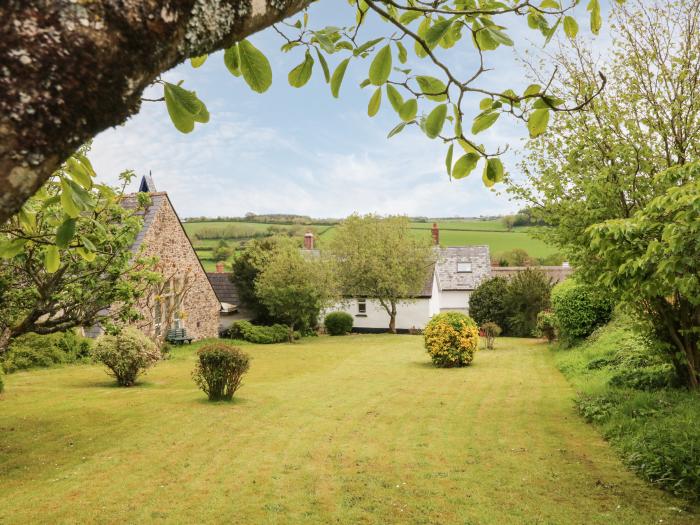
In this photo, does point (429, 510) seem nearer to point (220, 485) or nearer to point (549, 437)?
point (220, 485)

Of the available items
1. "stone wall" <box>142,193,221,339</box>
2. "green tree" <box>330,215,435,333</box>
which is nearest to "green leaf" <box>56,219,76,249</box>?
"stone wall" <box>142,193,221,339</box>

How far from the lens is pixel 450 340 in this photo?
64.8 feet

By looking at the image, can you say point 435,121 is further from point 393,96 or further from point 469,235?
point 469,235

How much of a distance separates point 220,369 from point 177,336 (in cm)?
1569

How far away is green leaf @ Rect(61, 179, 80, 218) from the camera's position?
1.46 meters

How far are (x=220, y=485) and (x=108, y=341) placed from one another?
9403mm

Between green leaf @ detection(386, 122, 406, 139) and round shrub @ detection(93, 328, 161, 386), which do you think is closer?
green leaf @ detection(386, 122, 406, 139)

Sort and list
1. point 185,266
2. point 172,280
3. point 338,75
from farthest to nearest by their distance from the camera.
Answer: point 185,266
point 172,280
point 338,75

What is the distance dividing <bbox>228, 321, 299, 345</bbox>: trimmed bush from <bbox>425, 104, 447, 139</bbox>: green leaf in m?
30.6

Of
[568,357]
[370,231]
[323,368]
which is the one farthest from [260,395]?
[370,231]

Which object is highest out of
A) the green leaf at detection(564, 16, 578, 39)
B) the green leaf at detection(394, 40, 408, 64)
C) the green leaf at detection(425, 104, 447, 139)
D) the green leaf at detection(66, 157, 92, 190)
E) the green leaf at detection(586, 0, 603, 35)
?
the green leaf at detection(586, 0, 603, 35)

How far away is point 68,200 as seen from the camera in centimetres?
149

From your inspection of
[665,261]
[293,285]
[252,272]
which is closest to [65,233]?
[665,261]

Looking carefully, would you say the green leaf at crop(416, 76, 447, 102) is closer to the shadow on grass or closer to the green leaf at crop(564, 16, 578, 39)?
A: the green leaf at crop(564, 16, 578, 39)
